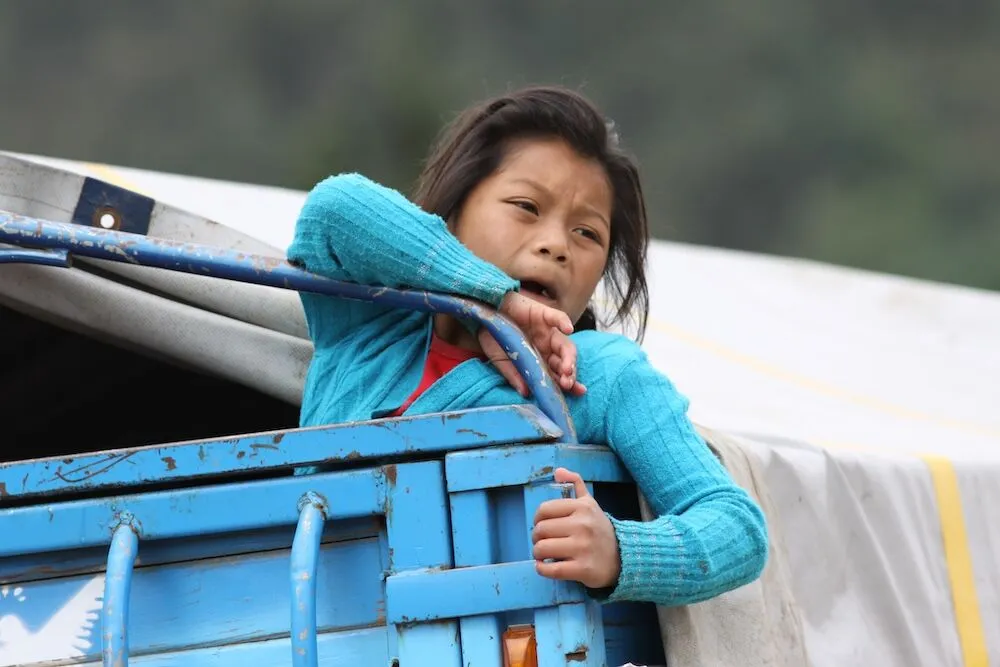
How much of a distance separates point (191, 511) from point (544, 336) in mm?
557

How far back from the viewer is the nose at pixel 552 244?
2.61 metres

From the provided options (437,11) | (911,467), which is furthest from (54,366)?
(437,11)

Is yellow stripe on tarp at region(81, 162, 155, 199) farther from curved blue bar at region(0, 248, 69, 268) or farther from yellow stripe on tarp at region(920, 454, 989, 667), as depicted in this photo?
yellow stripe on tarp at region(920, 454, 989, 667)

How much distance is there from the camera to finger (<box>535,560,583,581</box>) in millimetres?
2010

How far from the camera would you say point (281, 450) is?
82.7 inches

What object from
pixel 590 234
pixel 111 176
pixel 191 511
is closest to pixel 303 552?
pixel 191 511

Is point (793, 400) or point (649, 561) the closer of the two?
point (649, 561)

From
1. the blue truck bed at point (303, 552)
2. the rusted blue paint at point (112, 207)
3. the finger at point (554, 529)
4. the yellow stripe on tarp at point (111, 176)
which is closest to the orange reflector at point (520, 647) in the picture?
the blue truck bed at point (303, 552)

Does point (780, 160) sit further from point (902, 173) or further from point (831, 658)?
point (831, 658)

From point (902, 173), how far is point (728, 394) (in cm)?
2472

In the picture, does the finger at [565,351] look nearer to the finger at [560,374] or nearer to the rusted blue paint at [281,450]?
the finger at [560,374]

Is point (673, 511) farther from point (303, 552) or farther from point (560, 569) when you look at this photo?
point (303, 552)

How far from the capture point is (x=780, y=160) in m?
28.5

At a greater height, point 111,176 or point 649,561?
point 111,176
